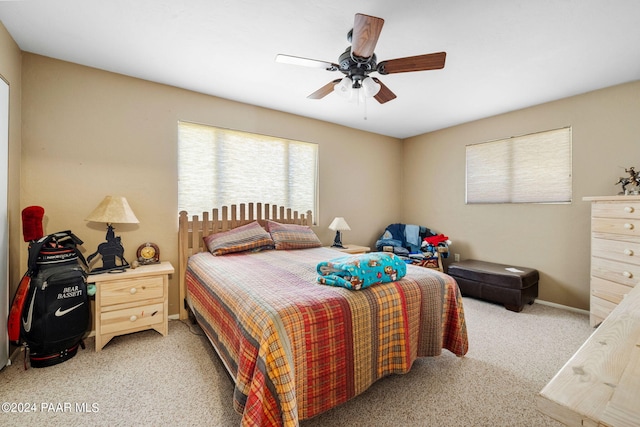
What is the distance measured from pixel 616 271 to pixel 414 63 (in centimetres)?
271

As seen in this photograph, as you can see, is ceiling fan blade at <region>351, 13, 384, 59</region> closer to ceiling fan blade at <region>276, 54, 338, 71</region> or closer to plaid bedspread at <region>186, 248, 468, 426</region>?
ceiling fan blade at <region>276, 54, 338, 71</region>

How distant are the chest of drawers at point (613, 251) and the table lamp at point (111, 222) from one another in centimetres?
440

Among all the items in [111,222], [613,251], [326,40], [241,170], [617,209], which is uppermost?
[326,40]

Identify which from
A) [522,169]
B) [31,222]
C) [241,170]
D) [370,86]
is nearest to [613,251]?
[522,169]

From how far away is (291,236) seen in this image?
10.7 ft

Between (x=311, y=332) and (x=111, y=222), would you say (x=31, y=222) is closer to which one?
(x=111, y=222)

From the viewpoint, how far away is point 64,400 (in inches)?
66.1

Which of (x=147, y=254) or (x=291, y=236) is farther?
(x=291, y=236)

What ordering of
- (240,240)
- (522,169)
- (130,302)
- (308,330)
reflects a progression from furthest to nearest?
(522,169)
(240,240)
(130,302)
(308,330)

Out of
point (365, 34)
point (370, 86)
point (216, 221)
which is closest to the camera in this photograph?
point (365, 34)

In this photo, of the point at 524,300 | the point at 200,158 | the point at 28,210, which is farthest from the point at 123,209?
the point at 524,300

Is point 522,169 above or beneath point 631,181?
above

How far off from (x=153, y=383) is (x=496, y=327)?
3.07m

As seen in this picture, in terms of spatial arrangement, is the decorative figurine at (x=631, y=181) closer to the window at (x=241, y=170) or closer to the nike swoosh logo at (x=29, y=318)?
the window at (x=241, y=170)
